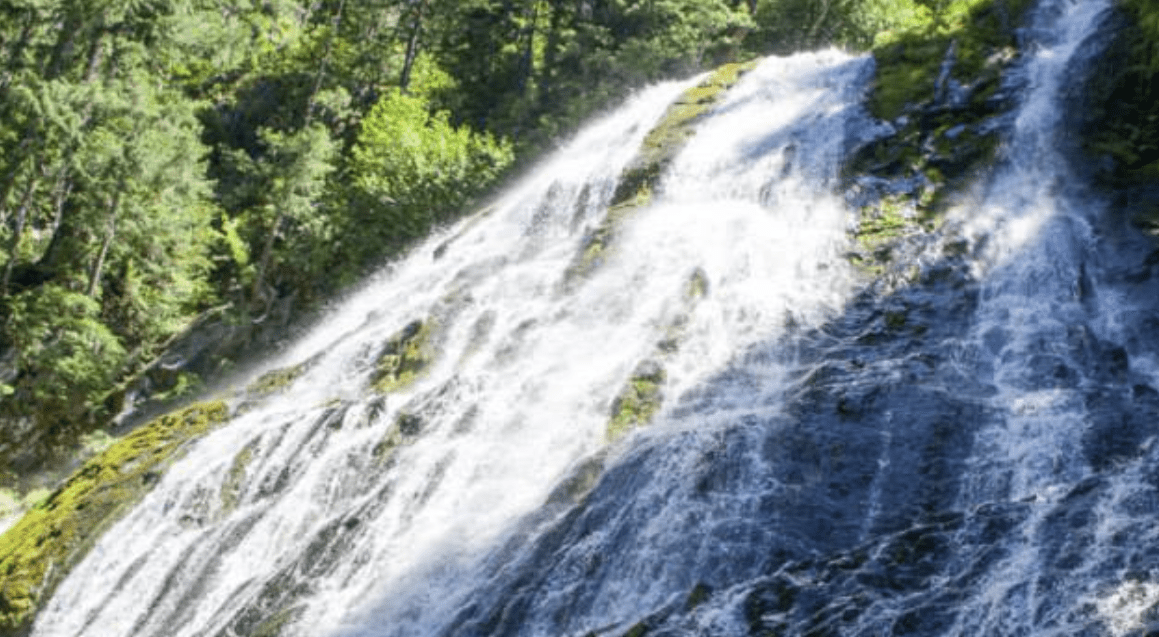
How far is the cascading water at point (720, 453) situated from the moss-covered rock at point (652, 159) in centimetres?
36

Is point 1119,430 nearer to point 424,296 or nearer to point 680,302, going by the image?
point 680,302

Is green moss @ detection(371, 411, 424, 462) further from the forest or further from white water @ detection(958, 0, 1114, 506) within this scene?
the forest

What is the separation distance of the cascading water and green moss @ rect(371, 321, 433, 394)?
0.09 metres

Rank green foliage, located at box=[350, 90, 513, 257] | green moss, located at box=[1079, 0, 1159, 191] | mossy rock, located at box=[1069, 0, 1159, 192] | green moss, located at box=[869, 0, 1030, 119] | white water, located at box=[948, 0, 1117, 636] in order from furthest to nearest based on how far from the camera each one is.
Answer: green foliage, located at box=[350, 90, 513, 257] → green moss, located at box=[869, 0, 1030, 119] → green moss, located at box=[1079, 0, 1159, 191] → mossy rock, located at box=[1069, 0, 1159, 192] → white water, located at box=[948, 0, 1117, 636]

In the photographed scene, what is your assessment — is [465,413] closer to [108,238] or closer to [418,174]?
[108,238]

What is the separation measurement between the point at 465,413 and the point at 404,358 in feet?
8.76

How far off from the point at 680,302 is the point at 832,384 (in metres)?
3.64

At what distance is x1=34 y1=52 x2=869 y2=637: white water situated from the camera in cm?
1238

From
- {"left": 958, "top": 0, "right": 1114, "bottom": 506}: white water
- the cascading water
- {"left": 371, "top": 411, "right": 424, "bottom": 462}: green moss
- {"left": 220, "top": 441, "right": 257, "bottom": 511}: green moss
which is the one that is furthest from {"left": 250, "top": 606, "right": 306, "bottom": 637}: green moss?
{"left": 958, "top": 0, "right": 1114, "bottom": 506}: white water

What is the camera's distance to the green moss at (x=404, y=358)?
16.2 metres

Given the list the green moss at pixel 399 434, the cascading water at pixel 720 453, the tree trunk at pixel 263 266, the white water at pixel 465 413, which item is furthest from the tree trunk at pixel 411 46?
the green moss at pixel 399 434

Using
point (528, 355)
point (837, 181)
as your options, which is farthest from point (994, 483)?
point (837, 181)

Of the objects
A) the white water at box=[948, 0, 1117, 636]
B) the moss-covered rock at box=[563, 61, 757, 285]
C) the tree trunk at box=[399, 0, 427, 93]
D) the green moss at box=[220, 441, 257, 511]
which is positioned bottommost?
the white water at box=[948, 0, 1117, 636]

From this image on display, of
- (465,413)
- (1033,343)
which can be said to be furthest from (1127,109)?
(465,413)
